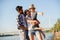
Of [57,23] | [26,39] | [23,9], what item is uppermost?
[23,9]

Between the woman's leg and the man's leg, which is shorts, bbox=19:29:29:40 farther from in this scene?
the woman's leg

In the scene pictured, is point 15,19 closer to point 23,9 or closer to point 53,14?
point 23,9

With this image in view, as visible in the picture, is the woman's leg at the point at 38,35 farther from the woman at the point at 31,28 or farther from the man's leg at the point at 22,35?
the man's leg at the point at 22,35

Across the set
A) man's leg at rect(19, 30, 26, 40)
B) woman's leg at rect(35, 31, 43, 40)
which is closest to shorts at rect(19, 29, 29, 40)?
man's leg at rect(19, 30, 26, 40)

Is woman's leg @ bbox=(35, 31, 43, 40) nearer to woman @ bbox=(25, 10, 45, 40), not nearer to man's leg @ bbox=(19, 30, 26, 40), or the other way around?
woman @ bbox=(25, 10, 45, 40)

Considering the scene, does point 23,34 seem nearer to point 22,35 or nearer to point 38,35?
point 22,35

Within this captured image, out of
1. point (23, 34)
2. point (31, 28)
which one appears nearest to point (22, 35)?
point (23, 34)

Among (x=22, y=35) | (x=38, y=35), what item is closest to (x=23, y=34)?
(x=22, y=35)

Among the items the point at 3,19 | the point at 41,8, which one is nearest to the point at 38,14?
the point at 41,8

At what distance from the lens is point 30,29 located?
236 centimetres

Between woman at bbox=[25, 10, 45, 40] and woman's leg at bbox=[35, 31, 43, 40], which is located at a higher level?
A: woman at bbox=[25, 10, 45, 40]

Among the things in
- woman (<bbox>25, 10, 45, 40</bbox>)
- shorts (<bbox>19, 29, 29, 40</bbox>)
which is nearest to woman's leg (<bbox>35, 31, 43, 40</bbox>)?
woman (<bbox>25, 10, 45, 40</bbox>)

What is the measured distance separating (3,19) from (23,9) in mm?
332

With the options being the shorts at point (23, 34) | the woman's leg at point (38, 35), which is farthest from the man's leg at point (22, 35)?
the woman's leg at point (38, 35)
